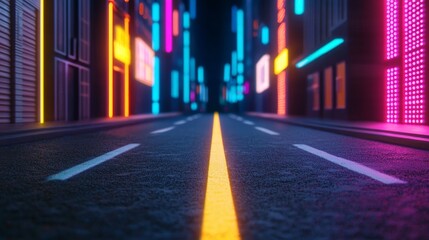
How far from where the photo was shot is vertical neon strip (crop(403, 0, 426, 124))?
1669 centimetres

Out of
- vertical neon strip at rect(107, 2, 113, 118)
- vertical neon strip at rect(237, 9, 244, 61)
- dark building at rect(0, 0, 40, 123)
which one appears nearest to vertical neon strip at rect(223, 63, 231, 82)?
vertical neon strip at rect(237, 9, 244, 61)

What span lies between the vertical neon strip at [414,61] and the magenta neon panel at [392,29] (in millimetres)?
1090

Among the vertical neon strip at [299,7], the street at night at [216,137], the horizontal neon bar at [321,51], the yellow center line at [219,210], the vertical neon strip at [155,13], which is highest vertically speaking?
the vertical neon strip at [155,13]

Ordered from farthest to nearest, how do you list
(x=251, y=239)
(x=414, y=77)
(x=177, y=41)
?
1. (x=177, y=41)
2. (x=414, y=77)
3. (x=251, y=239)

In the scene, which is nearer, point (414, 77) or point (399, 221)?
point (399, 221)

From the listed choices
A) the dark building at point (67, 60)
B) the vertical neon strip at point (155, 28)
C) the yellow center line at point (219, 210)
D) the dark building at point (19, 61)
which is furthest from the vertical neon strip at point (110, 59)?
the yellow center line at point (219, 210)

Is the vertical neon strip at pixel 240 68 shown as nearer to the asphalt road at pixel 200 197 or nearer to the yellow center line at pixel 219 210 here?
the asphalt road at pixel 200 197

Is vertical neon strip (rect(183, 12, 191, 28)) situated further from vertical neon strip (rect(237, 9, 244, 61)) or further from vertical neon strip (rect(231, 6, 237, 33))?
vertical neon strip (rect(231, 6, 237, 33))

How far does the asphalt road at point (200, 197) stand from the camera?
2857 millimetres

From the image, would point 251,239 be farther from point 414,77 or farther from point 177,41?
point 177,41

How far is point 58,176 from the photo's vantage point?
5.22 metres

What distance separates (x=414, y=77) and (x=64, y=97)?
16.0 m

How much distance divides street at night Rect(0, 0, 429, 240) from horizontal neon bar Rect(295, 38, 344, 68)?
0.17 metres

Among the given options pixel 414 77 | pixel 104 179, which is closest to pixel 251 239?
pixel 104 179
